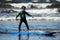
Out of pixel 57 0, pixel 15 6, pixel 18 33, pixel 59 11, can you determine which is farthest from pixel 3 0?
pixel 18 33

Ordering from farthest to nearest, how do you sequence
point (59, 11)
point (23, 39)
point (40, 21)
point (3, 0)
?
point (3, 0)
point (59, 11)
point (40, 21)
point (23, 39)

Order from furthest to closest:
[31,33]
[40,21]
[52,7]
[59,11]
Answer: [52,7]
[59,11]
[40,21]
[31,33]

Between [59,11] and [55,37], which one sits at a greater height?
[55,37]

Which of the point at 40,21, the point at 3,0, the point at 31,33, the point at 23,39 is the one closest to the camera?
the point at 23,39

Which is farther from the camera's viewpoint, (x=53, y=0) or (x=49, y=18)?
(x=53, y=0)

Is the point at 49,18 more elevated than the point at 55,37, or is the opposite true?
the point at 55,37

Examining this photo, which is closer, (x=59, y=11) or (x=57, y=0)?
(x=59, y=11)

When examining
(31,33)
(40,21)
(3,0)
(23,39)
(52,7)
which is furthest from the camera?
(3,0)

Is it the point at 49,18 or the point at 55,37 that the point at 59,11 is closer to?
the point at 49,18

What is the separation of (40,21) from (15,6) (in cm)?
682

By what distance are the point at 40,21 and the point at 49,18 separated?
0.94m

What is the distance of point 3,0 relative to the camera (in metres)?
32.0

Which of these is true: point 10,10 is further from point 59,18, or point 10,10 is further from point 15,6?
point 59,18

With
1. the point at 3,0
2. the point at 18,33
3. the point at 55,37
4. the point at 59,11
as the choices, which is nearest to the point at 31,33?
the point at 18,33
